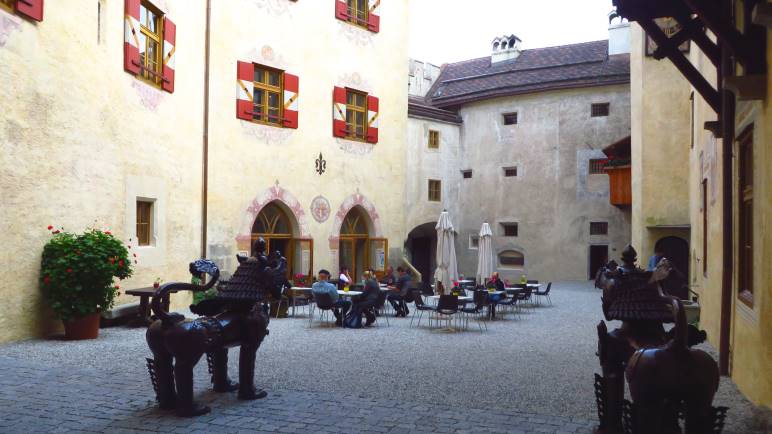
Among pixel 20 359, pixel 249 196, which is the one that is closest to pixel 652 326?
pixel 20 359

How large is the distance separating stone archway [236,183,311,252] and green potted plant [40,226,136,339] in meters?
6.09

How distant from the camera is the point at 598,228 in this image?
83.8 feet

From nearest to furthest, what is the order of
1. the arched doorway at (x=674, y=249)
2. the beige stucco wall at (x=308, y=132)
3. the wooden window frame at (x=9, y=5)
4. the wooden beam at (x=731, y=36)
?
the wooden beam at (x=731, y=36) < the wooden window frame at (x=9, y=5) < the beige stucco wall at (x=308, y=132) < the arched doorway at (x=674, y=249)

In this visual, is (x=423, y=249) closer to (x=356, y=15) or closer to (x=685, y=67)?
(x=356, y=15)

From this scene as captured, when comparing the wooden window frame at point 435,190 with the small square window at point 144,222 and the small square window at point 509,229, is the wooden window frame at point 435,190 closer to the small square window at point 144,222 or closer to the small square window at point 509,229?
the small square window at point 509,229

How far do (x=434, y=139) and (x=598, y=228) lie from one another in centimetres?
693

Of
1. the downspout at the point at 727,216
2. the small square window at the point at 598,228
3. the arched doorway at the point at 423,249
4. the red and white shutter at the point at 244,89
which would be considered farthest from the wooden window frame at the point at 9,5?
the small square window at the point at 598,228

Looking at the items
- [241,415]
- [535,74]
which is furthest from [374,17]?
[241,415]

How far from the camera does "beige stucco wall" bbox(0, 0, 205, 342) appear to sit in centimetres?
948

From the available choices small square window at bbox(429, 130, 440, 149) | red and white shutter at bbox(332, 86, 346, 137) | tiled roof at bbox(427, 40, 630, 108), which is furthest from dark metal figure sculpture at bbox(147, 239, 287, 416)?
tiled roof at bbox(427, 40, 630, 108)

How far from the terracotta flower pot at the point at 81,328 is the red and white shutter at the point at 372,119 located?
10817 mm

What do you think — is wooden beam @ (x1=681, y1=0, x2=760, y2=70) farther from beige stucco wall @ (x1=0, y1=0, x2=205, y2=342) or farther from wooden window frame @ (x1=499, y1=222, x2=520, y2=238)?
wooden window frame @ (x1=499, y1=222, x2=520, y2=238)

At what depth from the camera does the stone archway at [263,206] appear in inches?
640

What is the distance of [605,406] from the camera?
5.16m
